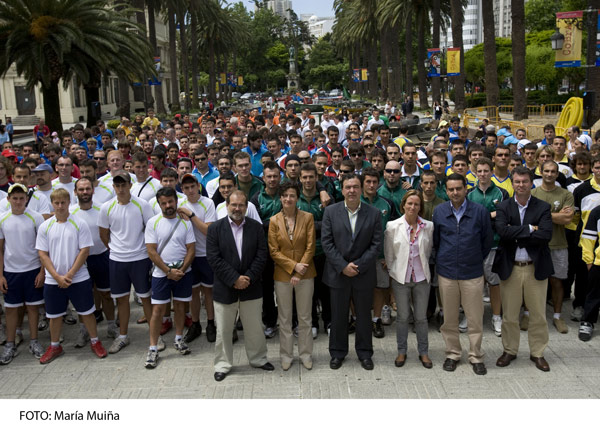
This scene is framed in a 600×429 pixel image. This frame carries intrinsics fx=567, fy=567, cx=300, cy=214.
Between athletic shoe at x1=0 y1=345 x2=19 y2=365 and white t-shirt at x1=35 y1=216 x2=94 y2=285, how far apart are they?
0.99 metres

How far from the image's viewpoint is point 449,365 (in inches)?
242

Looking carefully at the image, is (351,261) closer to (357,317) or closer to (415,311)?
(357,317)

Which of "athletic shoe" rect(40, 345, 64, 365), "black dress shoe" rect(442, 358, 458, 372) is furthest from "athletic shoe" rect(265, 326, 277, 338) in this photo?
"athletic shoe" rect(40, 345, 64, 365)

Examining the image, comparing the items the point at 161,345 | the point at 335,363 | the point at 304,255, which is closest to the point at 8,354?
the point at 161,345

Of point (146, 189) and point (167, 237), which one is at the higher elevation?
point (146, 189)

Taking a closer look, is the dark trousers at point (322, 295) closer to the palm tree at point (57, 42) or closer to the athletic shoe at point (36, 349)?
the athletic shoe at point (36, 349)

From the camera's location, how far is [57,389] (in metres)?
5.90

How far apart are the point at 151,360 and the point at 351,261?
8.24 ft

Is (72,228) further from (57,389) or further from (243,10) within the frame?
(243,10)

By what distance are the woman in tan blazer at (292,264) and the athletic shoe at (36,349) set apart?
2.91 metres

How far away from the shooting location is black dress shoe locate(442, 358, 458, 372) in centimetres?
613

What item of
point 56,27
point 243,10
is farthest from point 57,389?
point 243,10

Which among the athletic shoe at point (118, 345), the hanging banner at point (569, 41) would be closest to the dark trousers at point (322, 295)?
the athletic shoe at point (118, 345)

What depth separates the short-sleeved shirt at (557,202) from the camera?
6.95 m
